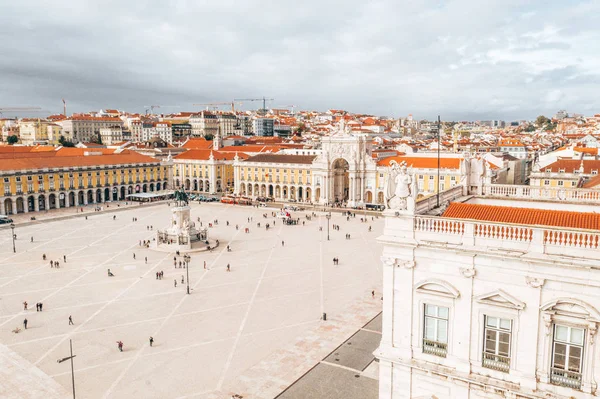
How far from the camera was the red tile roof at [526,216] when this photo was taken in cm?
1542

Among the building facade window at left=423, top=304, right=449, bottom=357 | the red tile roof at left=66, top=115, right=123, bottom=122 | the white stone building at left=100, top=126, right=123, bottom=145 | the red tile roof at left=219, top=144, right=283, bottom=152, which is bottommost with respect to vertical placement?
the building facade window at left=423, top=304, right=449, bottom=357

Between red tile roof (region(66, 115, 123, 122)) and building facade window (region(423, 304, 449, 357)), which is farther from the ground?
red tile roof (region(66, 115, 123, 122))

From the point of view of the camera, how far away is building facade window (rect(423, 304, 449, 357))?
1393cm

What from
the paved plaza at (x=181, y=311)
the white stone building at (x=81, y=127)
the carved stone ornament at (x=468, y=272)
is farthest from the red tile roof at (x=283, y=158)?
the white stone building at (x=81, y=127)

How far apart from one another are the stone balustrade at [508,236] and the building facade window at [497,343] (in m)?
2.09

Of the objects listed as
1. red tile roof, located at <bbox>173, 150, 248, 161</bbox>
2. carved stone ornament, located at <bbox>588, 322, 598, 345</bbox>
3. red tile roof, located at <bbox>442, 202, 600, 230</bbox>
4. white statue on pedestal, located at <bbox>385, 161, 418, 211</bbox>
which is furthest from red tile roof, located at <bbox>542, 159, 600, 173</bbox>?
red tile roof, located at <bbox>173, 150, 248, 161</bbox>

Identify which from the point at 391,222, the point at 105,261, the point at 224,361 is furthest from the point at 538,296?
the point at 105,261

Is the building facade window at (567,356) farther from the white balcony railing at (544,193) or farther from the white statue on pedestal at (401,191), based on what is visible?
the white balcony railing at (544,193)

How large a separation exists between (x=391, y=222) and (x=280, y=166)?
7373cm

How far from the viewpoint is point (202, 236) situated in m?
50.2

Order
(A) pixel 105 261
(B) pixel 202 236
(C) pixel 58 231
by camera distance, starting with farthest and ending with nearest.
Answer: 1. (C) pixel 58 231
2. (B) pixel 202 236
3. (A) pixel 105 261

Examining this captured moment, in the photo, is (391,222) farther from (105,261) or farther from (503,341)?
(105,261)

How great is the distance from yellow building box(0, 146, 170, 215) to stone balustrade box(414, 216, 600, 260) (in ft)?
239

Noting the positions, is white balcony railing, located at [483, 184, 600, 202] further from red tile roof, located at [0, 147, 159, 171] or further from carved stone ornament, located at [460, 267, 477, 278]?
red tile roof, located at [0, 147, 159, 171]
